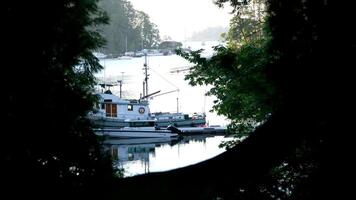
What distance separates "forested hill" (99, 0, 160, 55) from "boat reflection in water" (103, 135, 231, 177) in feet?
249

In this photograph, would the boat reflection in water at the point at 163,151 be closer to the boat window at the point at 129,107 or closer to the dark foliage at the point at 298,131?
the boat window at the point at 129,107

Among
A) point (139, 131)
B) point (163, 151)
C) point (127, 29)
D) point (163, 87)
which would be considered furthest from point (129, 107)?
point (127, 29)

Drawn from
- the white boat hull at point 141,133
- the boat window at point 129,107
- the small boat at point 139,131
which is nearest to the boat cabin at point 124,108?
the boat window at point 129,107

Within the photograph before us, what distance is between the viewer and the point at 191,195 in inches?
80.9

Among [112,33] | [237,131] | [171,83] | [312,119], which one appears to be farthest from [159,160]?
[112,33]

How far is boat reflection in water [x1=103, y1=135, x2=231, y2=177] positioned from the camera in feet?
102

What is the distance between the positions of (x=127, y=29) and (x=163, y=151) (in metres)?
89.0

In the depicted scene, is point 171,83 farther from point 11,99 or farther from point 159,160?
point 11,99

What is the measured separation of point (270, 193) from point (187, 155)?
1196 inches

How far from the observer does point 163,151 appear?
37062mm

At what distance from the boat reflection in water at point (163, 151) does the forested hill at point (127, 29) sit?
75772 mm

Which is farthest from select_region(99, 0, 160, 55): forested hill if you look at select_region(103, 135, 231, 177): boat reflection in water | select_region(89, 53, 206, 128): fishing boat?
select_region(103, 135, 231, 177): boat reflection in water

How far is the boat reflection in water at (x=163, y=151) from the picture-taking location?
1220 inches

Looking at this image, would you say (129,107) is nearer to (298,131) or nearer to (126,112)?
(126,112)
